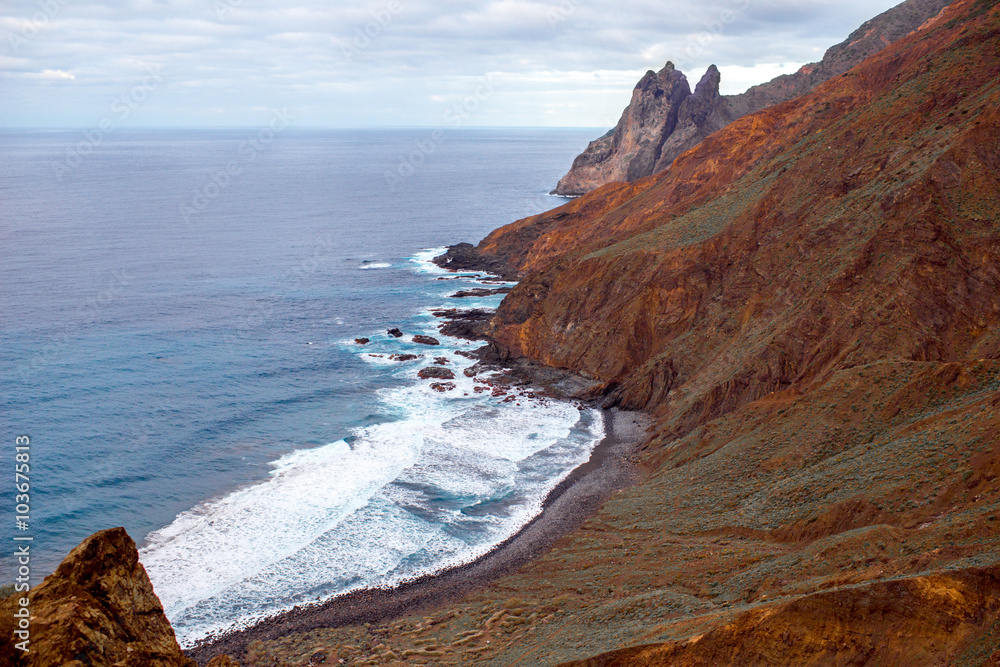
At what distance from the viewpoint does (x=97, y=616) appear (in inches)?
583

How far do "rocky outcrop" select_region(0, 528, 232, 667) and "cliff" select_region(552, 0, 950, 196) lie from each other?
133m

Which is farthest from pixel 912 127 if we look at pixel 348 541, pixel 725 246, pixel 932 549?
pixel 348 541

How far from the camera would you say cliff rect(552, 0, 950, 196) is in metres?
134

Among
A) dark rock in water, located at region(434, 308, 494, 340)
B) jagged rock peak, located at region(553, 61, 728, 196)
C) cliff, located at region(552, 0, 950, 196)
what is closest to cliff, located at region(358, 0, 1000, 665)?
dark rock in water, located at region(434, 308, 494, 340)

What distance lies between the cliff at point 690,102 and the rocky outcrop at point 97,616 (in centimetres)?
13320

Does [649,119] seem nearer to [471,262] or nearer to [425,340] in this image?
[471,262]

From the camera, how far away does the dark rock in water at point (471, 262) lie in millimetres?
98000

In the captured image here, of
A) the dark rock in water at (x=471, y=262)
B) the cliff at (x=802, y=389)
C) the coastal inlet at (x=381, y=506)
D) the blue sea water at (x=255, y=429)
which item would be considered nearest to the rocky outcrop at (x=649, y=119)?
the dark rock in water at (x=471, y=262)

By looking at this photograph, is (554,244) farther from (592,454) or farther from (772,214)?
(592,454)

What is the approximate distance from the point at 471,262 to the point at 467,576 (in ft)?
244

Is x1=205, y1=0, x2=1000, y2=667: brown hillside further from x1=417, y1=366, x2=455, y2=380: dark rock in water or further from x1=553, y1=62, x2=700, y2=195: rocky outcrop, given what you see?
x1=553, y1=62, x2=700, y2=195: rocky outcrop

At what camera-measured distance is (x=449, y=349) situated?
66938mm

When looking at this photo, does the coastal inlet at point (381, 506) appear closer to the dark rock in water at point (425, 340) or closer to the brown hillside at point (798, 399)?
the brown hillside at point (798, 399)
